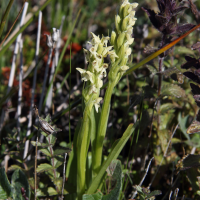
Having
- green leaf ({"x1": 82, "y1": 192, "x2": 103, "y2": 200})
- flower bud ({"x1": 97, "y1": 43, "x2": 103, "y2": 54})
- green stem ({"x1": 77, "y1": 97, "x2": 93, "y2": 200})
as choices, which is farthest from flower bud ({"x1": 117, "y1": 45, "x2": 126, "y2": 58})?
green leaf ({"x1": 82, "y1": 192, "x2": 103, "y2": 200})

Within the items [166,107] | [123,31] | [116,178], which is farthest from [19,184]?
[166,107]

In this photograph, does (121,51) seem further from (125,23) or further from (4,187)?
(4,187)

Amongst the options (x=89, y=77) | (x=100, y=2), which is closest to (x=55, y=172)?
(x=89, y=77)

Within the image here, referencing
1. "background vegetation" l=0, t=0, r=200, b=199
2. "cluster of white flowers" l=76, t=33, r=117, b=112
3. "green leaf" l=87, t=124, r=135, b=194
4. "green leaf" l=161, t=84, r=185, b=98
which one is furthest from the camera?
"green leaf" l=161, t=84, r=185, b=98

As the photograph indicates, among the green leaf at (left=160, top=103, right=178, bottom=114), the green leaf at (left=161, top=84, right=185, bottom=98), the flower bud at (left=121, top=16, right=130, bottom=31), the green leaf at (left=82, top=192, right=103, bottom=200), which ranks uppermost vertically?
the flower bud at (left=121, top=16, right=130, bottom=31)

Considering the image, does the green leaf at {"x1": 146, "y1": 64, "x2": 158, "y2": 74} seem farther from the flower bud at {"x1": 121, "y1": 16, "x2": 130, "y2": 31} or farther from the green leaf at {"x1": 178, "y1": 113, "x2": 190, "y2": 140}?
the flower bud at {"x1": 121, "y1": 16, "x2": 130, "y2": 31}

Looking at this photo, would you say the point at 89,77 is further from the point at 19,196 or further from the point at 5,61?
the point at 5,61
